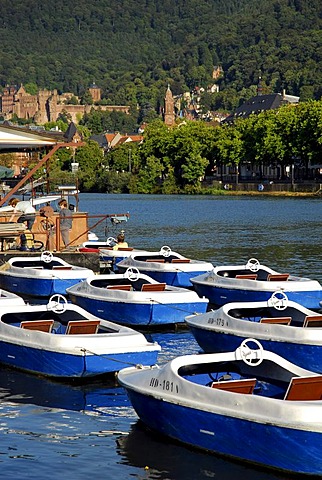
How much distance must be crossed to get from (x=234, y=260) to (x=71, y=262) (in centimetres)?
1566

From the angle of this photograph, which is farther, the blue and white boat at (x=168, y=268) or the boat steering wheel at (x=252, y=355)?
the blue and white boat at (x=168, y=268)

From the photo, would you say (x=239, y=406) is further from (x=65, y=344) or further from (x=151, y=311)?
(x=151, y=311)

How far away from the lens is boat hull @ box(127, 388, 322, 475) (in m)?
15.9

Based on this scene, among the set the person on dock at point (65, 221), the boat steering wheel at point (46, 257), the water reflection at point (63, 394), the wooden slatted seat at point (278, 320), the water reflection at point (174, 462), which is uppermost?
the person on dock at point (65, 221)

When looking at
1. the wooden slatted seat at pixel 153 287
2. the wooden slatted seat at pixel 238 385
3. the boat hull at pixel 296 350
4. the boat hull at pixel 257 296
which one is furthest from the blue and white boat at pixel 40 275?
the wooden slatted seat at pixel 238 385

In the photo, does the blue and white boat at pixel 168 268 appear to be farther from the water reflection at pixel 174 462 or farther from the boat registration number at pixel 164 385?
the boat registration number at pixel 164 385

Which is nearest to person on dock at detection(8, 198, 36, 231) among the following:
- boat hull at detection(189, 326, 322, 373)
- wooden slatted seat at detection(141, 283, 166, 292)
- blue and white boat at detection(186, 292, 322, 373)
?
wooden slatted seat at detection(141, 283, 166, 292)

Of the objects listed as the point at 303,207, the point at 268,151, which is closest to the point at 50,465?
the point at 303,207

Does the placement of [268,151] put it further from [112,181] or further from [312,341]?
[312,341]

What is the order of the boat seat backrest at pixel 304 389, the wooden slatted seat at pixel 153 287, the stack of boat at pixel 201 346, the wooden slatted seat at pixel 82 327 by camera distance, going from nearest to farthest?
the stack of boat at pixel 201 346 → the boat seat backrest at pixel 304 389 → the wooden slatted seat at pixel 82 327 → the wooden slatted seat at pixel 153 287

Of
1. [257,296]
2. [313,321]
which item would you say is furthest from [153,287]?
[313,321]

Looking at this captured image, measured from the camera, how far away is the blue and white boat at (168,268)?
124 ft

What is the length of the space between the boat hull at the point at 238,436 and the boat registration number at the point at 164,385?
7.9 inches

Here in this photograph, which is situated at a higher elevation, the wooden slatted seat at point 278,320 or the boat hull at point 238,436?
the wooden slatted seat at point 278,320
